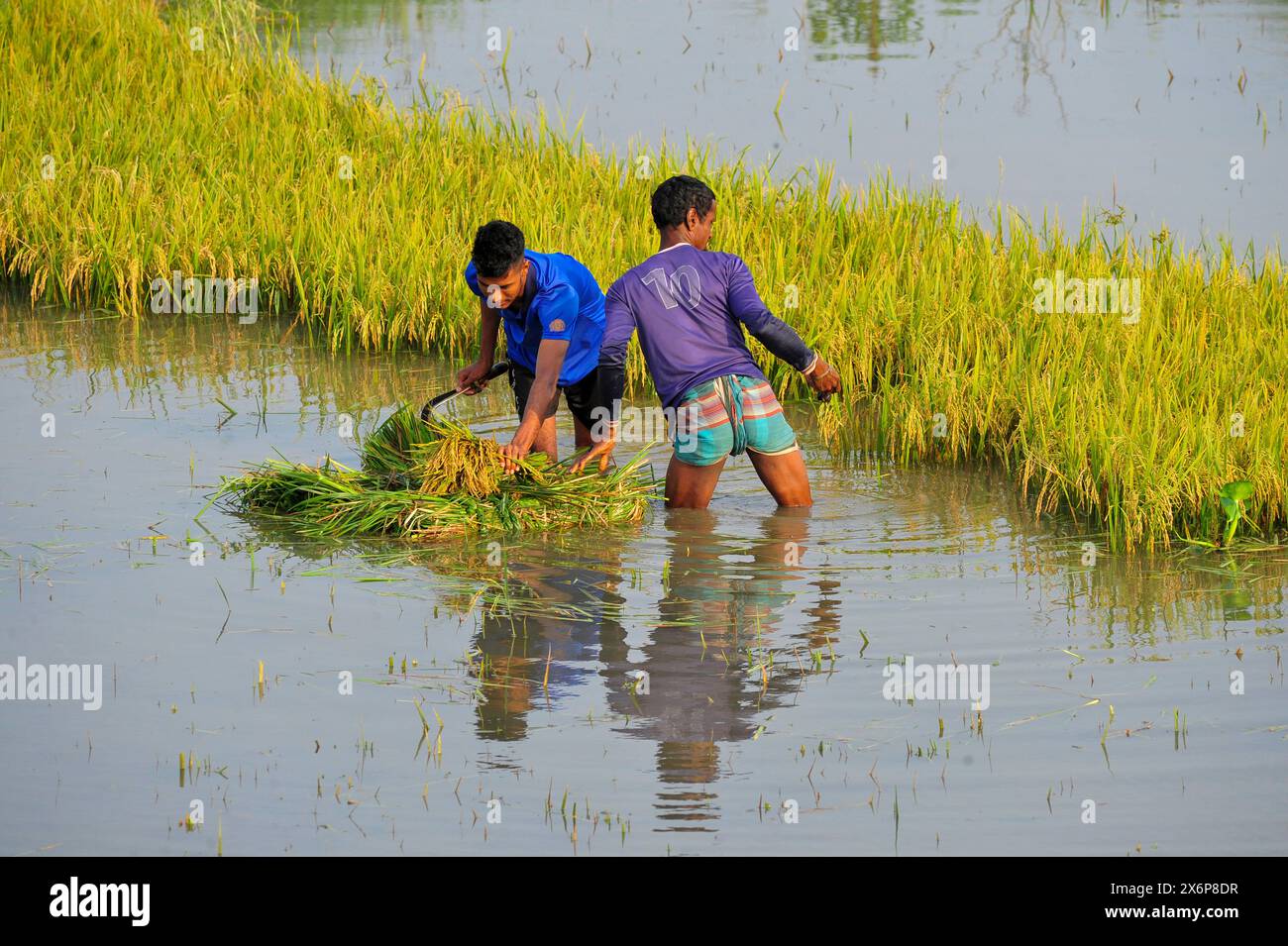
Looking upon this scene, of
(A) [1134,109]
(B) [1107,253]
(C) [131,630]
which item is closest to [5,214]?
(C) [131,630]

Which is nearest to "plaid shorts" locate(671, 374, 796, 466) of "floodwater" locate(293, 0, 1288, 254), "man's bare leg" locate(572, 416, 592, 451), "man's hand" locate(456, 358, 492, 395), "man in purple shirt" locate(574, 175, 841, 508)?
"man in purple shirt" locate(574, 175, 841, 508)

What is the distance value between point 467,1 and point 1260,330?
41.8 ft

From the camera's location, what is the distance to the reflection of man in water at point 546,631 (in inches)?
173

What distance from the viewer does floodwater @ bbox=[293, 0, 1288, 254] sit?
10695 millimetres

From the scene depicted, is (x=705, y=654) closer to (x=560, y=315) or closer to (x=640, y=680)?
(x=640, y=680)

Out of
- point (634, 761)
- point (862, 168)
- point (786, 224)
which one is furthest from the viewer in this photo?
point (862, 168)

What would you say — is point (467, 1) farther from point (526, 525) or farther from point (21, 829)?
point (21, 829)

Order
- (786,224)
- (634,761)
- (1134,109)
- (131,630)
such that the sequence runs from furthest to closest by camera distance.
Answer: (1134,109) → (786,224) → (131,630) → (634,761)

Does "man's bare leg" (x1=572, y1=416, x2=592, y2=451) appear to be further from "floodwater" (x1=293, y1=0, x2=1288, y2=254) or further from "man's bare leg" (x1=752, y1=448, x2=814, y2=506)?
"floodwater" (x1=293, y1=0, x2=1288, y2=254)

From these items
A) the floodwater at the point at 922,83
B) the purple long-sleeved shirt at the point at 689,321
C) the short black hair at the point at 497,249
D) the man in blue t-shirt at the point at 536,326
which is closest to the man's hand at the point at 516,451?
the man in blue t-shirt at the point at 536,326

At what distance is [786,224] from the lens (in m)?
8.72

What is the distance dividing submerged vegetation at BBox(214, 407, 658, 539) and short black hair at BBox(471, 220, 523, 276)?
63cm

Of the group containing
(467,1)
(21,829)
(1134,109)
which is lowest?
(21,829)

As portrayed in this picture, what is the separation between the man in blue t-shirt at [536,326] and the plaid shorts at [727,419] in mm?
441
